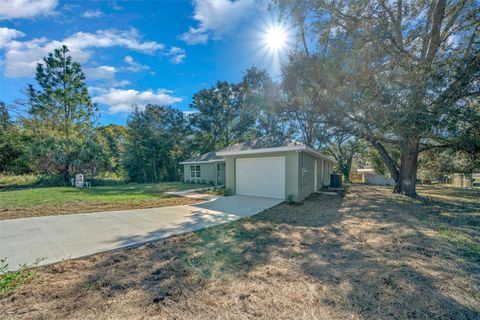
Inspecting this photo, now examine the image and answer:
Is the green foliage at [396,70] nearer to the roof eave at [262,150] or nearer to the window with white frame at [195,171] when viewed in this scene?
the roof eave at [262,150]

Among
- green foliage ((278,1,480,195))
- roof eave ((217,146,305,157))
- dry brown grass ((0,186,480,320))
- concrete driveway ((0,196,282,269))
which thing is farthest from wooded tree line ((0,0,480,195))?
concrete driveway ((0,196,282,269))

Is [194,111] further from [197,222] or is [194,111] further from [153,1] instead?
[197,222]

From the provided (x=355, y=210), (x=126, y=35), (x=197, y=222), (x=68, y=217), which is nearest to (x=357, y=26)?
(x=355, y=210)

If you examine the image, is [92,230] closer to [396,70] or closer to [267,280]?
[267,280]

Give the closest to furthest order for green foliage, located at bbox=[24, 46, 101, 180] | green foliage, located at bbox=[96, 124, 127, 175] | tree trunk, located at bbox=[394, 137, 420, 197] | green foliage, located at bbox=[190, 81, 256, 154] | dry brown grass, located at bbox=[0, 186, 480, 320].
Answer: dry brown grass, located at bbox=[0, 186, 480, 320] → tree trunk, located at bbox=[394, 137, 420, 197] → green foliage, located at bbox=[24, 46, 101, 180] → green foliage, located at bbox=[96, 124, 127, 175] → green foliage, located at bbox=[190, 81, 256, 154]

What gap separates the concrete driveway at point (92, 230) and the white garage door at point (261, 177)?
247 cm

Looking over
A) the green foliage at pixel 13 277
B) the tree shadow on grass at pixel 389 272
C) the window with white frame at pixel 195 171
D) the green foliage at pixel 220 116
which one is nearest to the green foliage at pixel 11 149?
the window with white frame at pixel 195 171

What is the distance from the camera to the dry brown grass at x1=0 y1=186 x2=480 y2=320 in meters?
2.09

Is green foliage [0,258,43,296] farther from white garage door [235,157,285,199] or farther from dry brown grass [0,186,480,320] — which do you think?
white garage door [235,157,285,199]

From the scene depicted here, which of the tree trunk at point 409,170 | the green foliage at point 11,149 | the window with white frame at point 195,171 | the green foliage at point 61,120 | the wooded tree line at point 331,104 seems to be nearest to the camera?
the wooded tree line at point 331,104

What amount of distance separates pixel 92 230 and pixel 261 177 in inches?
264

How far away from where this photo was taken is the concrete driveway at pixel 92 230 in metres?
3.45

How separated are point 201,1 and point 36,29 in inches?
262

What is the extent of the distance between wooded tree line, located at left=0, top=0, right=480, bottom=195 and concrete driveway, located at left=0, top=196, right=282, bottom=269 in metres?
6.79
